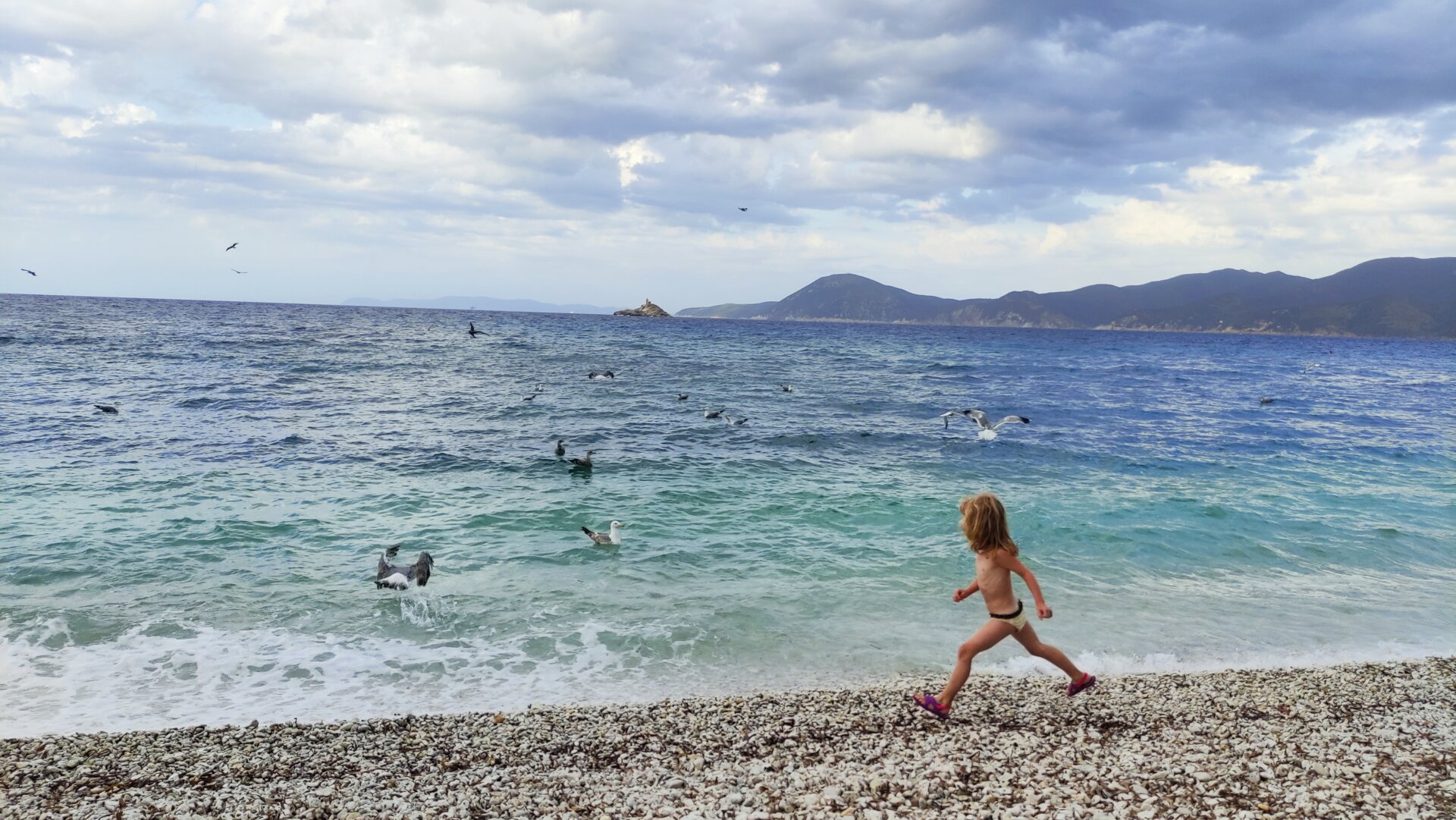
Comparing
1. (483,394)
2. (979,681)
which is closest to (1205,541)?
(979,681)

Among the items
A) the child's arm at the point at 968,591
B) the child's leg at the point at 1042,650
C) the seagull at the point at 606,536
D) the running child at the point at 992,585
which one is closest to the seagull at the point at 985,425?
the seagull at the point at 606,536

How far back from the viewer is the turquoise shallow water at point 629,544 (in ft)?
27.3

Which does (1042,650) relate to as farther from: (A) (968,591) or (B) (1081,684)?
(A) (968,591)

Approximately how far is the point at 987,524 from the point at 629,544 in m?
7.98

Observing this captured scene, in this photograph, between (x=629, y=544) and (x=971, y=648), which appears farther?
(x=629, y=544)

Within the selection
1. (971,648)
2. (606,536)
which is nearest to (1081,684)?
(971,648)

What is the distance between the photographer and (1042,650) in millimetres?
6637

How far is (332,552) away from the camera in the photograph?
1198 centimetres

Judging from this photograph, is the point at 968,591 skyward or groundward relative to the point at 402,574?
skyward

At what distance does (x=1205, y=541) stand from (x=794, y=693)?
33.9 feet

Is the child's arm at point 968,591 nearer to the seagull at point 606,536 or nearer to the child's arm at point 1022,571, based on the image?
the child's arm at point 1022,571

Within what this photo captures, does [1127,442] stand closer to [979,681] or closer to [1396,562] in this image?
[1396,562]

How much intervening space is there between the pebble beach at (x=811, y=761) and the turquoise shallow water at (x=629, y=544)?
0.98 m

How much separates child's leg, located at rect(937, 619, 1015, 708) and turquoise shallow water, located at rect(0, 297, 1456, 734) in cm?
175
